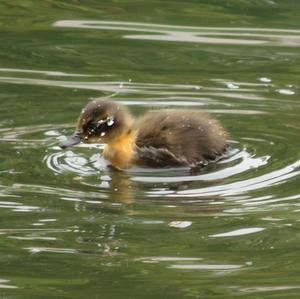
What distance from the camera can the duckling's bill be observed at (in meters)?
6.23

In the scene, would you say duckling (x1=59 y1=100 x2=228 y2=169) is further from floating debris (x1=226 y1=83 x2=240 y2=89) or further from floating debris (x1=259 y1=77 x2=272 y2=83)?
floating debris (x1=259 y1=77 x2=272 y2=83)

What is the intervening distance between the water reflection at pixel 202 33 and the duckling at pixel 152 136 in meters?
1.97

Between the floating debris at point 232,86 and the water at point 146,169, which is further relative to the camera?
the floating debris at point 232,86

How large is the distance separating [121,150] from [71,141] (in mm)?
253

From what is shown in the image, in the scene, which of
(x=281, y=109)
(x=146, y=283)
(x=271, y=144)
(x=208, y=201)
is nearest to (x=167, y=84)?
(x=281, y=109)

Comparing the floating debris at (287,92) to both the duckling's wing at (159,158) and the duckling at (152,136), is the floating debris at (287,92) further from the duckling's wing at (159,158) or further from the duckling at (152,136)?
the duckling's wing at (159,158)

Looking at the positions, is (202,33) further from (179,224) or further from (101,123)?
(179,224)

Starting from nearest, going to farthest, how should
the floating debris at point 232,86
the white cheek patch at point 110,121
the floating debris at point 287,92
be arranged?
the white cheek patch at point 110,121 < the floating debris at point 287,92 < the floating debris at point 232,86

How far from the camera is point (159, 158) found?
6320mm

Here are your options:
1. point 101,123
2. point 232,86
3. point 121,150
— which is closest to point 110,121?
point 101,123

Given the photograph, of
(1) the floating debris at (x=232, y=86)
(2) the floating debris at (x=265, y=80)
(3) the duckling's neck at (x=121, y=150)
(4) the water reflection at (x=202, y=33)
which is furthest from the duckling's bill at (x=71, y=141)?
(4) the water reflection at (x=202, y=33)

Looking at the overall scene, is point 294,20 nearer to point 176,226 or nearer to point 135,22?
point 135,22

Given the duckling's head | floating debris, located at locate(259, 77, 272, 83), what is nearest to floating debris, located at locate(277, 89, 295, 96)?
floating debris, located at locate(259, 77, 272, 83)

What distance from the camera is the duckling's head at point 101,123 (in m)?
6.37
